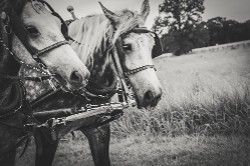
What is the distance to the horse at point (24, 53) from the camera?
190 cm

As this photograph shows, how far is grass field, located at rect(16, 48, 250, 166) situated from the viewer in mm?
3830

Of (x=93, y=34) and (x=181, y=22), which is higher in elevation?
(x=181, y=22)

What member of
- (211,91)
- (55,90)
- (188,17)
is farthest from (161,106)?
(55,90)

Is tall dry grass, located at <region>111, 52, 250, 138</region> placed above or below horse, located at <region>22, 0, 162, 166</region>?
below

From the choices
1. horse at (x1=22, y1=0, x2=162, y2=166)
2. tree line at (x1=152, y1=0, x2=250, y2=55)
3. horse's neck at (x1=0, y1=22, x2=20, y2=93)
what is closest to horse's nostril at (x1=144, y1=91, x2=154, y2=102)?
horse at (x1=22, y1=0, x2=162, y2=166)

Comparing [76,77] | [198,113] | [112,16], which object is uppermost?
[112,16]

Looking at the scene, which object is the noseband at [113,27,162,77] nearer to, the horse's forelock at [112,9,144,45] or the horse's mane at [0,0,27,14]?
the horse's forelock at [112,9,144,45]

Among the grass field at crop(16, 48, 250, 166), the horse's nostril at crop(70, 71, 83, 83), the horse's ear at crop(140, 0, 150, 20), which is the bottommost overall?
the grass field at crop(16, 48, 250, 166)

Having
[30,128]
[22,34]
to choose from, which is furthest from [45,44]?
[30,128]

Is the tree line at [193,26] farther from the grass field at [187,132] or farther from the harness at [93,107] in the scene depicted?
the harness at [93,107]

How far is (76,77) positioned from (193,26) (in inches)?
154

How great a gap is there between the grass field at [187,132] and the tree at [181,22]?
1.03m

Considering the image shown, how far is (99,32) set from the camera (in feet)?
8.92

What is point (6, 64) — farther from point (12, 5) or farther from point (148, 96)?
point (148, 96)
